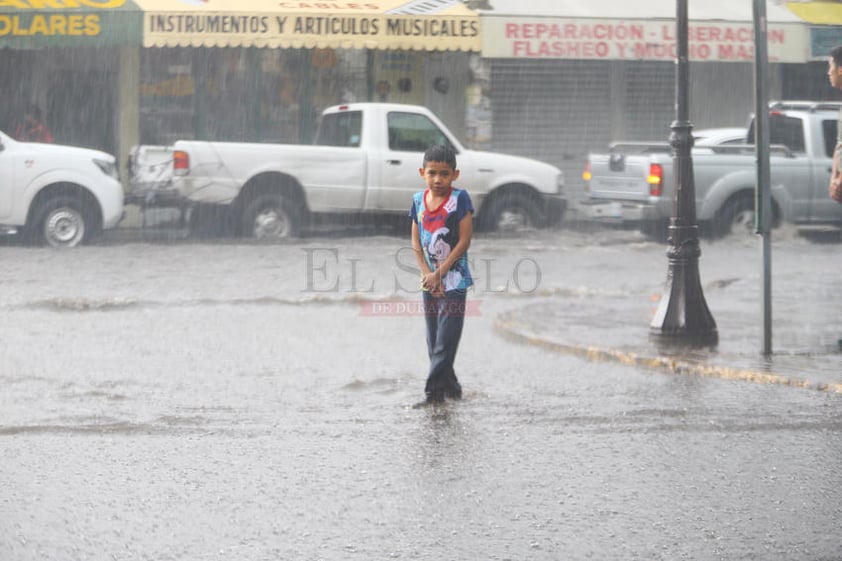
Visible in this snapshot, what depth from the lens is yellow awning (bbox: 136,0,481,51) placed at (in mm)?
23297

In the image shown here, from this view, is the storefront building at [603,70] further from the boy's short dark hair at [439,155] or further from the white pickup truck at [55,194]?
the boy's short dark hair at [439,155]

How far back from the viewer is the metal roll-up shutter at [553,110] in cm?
2761

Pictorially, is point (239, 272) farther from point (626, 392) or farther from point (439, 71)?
point (439, 71)

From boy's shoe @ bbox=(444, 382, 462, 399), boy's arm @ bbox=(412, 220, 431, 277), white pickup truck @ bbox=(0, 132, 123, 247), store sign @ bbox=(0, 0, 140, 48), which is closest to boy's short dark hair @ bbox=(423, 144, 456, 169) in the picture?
boy's arm @ bbox=(412, 220, 431, 277)

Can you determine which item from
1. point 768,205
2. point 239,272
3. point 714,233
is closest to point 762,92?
point 768,205

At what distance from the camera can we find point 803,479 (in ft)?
20.5

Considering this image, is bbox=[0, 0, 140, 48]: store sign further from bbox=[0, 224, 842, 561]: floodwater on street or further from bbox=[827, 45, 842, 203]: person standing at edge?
bbox=[827, 45, 842, 203]: person standing at edge

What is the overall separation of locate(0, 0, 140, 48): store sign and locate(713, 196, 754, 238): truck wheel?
9756mm

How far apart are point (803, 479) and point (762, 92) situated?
3.89 meters

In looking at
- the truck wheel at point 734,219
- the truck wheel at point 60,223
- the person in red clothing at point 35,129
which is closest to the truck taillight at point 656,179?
the truck wheel at point 734,219

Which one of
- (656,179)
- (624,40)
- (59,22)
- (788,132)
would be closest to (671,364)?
(656,179)

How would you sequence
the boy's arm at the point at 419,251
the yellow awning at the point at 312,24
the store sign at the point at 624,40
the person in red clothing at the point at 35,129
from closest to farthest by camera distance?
the boy's arm at the point at 419,251, the person in red clothing at the point at 35,129, the yellow awning at the point at 312,24, the store sign at the point at 624,40

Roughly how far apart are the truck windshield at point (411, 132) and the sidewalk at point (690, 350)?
308 inches

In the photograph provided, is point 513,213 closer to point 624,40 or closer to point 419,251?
point 624,40
